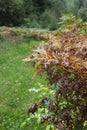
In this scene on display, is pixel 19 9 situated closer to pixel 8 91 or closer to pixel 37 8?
pixel 37 8

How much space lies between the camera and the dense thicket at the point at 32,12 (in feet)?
109

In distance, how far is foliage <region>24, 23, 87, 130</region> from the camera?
344 centimetres

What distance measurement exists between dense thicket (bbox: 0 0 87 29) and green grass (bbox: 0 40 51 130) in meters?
17.6

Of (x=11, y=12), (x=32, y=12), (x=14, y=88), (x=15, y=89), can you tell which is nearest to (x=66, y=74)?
(x=15, y=89)

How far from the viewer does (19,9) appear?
34.5 meters

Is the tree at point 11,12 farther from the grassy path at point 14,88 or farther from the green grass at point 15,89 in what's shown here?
the grassy path at point 14,88

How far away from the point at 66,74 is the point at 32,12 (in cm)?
3531

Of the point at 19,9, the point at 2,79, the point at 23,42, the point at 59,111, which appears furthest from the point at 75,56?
the point at 19,9

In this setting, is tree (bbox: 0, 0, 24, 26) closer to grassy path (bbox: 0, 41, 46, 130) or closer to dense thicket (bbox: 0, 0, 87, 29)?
dense thicket (bbox: 0, 0, 87, 29)

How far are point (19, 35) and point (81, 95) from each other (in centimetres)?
1557

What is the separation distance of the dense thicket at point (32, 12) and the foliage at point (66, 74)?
27918 mm

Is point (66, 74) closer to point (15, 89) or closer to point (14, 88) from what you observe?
point (15, 89)

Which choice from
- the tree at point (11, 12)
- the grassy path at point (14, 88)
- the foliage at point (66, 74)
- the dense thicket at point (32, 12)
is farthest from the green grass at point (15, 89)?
the dense thicket at point (32, 12)

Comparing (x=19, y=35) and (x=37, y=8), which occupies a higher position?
(x=19, y=35)
